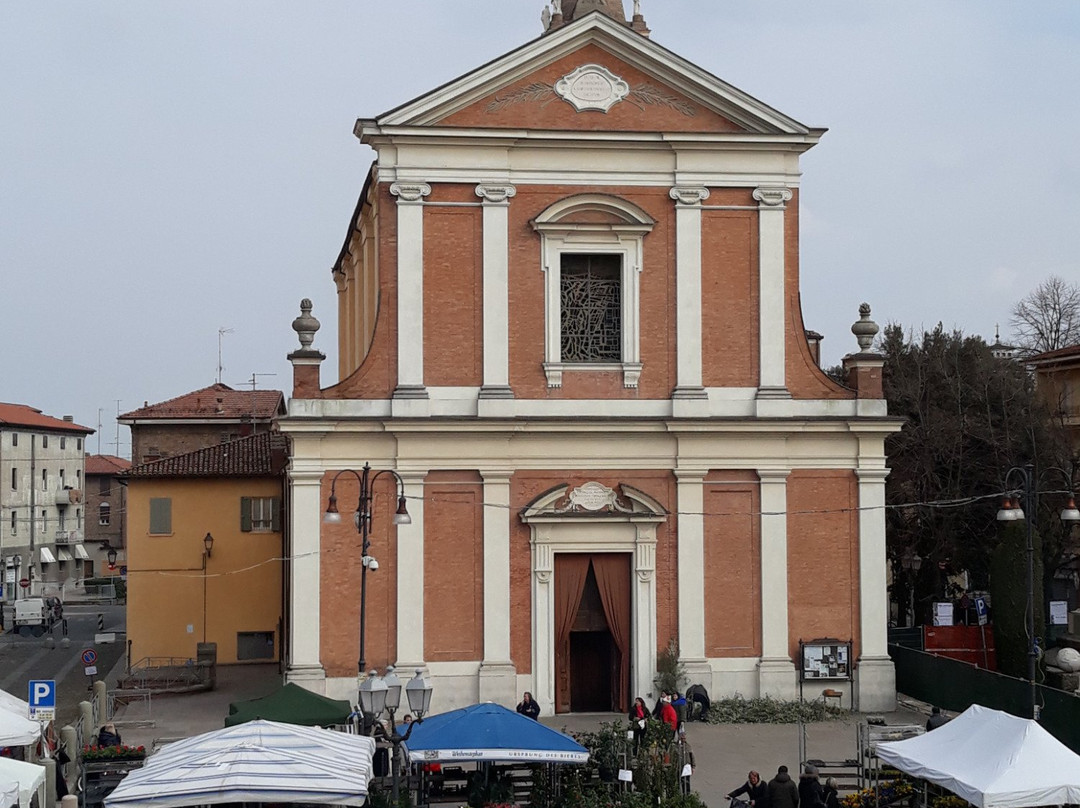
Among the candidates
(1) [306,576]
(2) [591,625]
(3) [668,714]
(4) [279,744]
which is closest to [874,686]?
(2) [591,625]

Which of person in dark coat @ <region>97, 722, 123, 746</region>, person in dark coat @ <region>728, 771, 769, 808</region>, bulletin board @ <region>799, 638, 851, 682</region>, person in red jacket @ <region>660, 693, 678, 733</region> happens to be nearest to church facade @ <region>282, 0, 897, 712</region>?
bulletin board @ <region>799, 638, 851, 682</region>

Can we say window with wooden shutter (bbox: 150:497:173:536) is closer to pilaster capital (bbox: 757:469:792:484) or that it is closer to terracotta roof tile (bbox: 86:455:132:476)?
pilaster capital (bbox: 757:469:792:484)

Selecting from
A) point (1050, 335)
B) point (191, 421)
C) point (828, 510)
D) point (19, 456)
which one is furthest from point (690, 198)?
point (19, 456)

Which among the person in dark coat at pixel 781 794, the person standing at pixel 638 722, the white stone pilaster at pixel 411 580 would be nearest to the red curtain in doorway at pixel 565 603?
the white stone pilaster at pixel 411 580

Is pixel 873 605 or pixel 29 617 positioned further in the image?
pixel 29 617

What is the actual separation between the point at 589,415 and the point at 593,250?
3.22 m

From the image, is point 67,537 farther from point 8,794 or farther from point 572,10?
point 8,794

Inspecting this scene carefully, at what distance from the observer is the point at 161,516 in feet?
121

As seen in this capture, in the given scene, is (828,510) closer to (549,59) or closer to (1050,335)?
(549,59)

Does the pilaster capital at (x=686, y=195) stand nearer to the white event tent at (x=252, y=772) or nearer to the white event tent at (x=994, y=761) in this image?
the white event tent at (x=994, y=761)

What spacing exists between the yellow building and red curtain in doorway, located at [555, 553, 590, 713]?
36.8 feet

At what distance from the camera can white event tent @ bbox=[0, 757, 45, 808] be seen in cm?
1503

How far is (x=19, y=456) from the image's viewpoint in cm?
6762

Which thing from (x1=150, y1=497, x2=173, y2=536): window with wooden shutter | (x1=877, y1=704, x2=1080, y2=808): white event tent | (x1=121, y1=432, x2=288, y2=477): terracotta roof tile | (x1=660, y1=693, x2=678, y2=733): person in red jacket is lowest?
(x1=660, y1=693, x2=678, y2=733): person in red jacket
